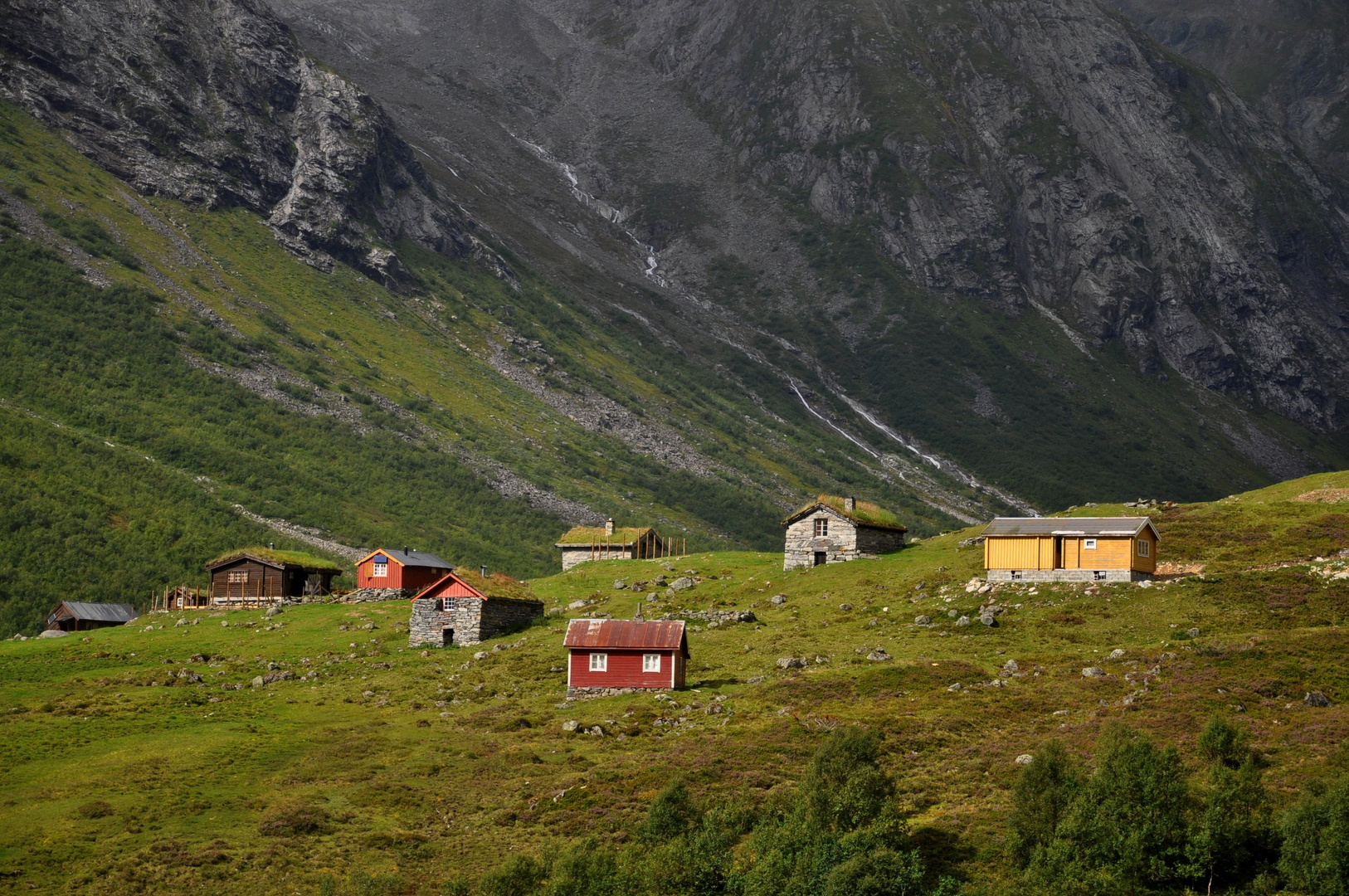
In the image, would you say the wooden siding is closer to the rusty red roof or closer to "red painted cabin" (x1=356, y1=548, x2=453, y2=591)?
the rusty red roof

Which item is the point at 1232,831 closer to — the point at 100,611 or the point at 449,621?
the point at 449,621

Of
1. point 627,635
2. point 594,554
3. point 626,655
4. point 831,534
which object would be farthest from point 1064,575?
point 594,554

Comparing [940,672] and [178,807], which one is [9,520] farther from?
[940,672]

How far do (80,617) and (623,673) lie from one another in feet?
178

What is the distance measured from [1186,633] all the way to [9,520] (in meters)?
109

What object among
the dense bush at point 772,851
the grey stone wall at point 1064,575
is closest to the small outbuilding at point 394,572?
the grey stone wall at point 1064,575

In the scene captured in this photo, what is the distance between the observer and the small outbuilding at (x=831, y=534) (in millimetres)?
91000

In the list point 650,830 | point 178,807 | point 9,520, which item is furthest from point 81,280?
point 650,830

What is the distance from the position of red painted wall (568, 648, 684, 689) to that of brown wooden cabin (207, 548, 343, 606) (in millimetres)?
39533

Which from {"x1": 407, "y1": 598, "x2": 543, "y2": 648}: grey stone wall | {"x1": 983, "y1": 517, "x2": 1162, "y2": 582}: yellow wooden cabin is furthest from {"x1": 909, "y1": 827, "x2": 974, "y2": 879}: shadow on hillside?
{"x1": 407, "y1": 598, "x2": 543, "y2": 648}: grey stone wall

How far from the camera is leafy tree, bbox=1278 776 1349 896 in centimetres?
3681

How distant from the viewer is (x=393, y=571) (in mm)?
94562

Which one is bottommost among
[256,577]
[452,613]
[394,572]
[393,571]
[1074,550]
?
[452,613]

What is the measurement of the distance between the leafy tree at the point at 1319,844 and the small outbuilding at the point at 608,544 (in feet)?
258
